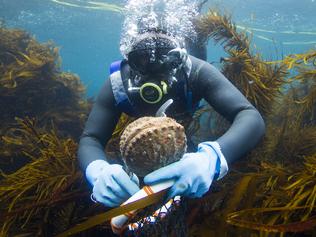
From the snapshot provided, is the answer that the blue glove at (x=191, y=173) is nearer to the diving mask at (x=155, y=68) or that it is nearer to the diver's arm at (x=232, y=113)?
the diver's arm at (x=232, y=113)

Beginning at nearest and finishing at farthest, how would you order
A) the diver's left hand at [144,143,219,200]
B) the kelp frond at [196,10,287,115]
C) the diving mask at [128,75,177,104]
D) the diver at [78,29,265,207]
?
the diver's left hand at [144,143,219,200]
the diver at [78,29,265,207]
the diving mask at [128,75,177,104]
the kelp frond at [196,10,287,115]

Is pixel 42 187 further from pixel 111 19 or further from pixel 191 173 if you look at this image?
pixel 111 19

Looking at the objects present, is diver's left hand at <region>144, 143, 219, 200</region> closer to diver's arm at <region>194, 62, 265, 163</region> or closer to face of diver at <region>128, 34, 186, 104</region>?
diver's arm at <region>194, 62, 265, 163</region>

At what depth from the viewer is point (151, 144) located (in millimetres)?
2102

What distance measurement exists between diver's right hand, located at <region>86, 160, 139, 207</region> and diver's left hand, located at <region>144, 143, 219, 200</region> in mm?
348

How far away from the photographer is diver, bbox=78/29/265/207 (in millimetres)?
2271

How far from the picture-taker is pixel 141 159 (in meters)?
2.17

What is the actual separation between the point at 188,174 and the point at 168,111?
151cm

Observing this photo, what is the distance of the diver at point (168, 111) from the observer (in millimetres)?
2271

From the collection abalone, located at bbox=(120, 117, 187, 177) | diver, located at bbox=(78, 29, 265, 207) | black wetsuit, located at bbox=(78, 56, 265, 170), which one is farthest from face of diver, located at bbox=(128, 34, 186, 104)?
abalone, located at bbox=(120, 117, 187, 177)

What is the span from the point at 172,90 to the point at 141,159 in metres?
1.37

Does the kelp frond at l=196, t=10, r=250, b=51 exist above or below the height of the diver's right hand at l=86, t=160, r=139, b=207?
above

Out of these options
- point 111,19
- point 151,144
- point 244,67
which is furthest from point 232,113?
point 111,19

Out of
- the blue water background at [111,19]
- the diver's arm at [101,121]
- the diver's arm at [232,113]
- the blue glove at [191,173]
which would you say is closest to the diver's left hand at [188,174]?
the blue glove at [191,173]
